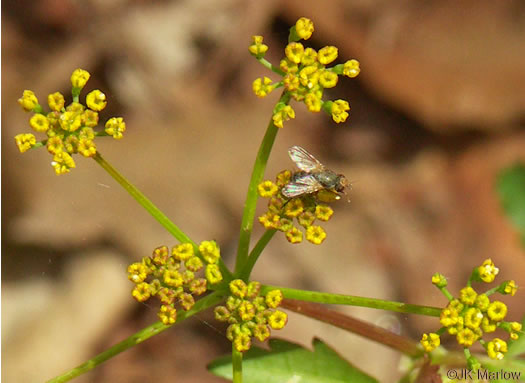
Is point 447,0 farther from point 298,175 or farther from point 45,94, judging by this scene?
point 298,175

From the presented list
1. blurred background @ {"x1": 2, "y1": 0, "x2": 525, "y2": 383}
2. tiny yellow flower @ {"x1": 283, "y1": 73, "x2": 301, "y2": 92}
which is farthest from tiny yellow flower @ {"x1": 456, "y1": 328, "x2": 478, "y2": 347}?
blurred background @ {"x1": 2, "y1": 0, "x2": 525, "y2": 383}

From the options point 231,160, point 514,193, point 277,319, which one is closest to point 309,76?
point 277,319

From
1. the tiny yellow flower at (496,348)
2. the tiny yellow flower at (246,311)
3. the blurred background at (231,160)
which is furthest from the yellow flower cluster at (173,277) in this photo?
the blurred background at (231,160)

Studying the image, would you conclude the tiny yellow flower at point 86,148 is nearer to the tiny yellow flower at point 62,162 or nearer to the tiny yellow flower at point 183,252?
the tiny yellow flower at point 62,162

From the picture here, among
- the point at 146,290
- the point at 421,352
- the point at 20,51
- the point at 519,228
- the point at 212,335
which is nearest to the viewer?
the point at 146,290

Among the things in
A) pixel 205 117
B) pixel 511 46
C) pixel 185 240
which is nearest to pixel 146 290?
pixel 185 240

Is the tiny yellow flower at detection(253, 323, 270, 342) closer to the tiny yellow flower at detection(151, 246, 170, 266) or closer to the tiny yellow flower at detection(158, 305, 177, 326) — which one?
the tiny yellow flower at detection(158, 305, 177, 326)
